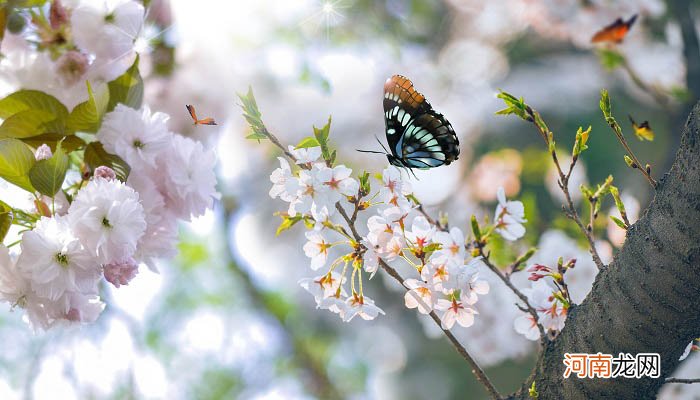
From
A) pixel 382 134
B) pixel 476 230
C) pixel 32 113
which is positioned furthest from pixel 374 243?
pixel 382 134

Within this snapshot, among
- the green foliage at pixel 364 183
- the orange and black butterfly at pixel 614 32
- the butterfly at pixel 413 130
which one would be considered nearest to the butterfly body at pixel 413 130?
the butterfly at pixel 413 130

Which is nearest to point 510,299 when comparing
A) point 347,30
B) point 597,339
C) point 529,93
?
point 597,339

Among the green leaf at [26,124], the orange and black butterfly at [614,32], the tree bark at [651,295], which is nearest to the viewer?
the tree bark at [651,295]

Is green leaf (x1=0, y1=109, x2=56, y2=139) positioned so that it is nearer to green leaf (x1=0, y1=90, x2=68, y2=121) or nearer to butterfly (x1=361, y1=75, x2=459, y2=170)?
green leaf (x1=0, y1=90, x2=68, y2=121)

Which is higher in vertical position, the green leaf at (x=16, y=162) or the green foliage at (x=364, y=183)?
the green foliage at (x=364, y=183)

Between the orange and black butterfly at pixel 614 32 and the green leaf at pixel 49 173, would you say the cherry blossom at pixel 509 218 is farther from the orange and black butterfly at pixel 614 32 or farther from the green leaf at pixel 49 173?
the orange and black butterfly at pixel 614 32

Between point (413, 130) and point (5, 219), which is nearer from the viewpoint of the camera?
point (5, 219)

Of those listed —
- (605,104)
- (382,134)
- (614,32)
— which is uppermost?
(614,32)

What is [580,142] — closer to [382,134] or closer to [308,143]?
[308,143]
